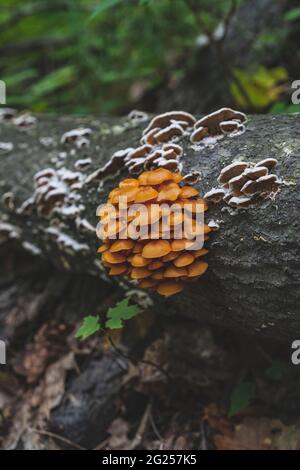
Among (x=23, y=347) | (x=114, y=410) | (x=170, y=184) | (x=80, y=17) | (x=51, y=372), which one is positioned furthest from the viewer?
(x=80, y=17)

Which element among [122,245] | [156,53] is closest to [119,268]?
[122,245]

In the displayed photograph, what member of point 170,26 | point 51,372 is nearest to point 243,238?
point 51,372

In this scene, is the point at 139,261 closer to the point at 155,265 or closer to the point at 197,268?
the point at 155,265

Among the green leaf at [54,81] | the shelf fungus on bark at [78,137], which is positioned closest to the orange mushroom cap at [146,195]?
the shelf fungus on bark at [78,137]

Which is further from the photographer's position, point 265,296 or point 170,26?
point 170,26

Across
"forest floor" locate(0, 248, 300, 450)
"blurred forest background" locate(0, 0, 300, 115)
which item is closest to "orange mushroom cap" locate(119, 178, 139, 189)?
"forest floor" locate(0, 248, 300, 450)
